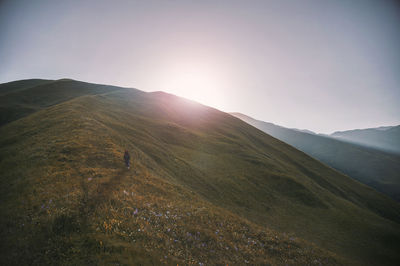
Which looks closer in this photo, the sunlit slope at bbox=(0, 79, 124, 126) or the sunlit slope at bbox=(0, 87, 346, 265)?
the sunlit slope at bbox=(0, 87, 346, 265)

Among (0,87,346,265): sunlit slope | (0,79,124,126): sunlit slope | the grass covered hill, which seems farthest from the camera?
(0,79,124,126): sunlit slope

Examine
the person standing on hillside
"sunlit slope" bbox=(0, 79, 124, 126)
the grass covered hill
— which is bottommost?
the grass covered hill

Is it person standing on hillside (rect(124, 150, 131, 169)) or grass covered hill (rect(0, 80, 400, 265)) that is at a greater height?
person standing on hillside (rect(124, 150, 131, 169))

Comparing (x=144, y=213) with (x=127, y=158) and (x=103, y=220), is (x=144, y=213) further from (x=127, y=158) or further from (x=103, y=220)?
(x=127, y=158)

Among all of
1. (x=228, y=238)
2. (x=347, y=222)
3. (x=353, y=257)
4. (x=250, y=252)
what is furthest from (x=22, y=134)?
(x=347, y=222)

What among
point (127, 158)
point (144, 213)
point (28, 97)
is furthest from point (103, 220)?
point (28, 97)

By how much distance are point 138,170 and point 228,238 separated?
13644 millimetres

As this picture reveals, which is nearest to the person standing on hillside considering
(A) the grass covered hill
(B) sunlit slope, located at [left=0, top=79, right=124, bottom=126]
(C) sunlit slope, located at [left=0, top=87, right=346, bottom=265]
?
(C) sunlit slope, located at [left=0, top=87, right=346, bottom=265]

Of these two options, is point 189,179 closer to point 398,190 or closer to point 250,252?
point 250,252

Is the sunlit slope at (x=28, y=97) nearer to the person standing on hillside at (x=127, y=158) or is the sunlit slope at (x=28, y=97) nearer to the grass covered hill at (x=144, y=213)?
the grass covered hill at (x=144, y=213)

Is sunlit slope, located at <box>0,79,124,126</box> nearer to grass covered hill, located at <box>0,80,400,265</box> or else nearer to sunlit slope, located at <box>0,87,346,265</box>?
grass covered hill, located at <box>0,80,400,265</box>

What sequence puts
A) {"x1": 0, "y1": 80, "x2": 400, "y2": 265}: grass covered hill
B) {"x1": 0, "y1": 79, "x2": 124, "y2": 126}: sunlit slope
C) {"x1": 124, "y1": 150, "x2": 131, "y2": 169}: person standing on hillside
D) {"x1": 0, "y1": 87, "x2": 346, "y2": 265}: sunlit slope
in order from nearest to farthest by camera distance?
{"x1": 0, "y1": 87, "x2": 346, "y2": 265}: sunlit slope → {"x1": 0, "y1": 80, "x2": 400, "y2": 265}: grass covered hill → {"x1": 124, "y1": 150, "x2": 131, "y2": 169}: person standing on hillside → {"x1": 0, "y1": 79, "x2": 124, "y2": 126}: sunlit slope

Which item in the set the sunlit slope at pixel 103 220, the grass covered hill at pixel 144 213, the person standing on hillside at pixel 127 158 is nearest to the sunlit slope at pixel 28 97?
the grass covered hill at pixel 144 213

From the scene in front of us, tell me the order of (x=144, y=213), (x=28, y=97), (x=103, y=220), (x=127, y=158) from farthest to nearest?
(x=28, y=97) < (x=127, y=158) < (x=144, y=213) < (x=103, y=220)
